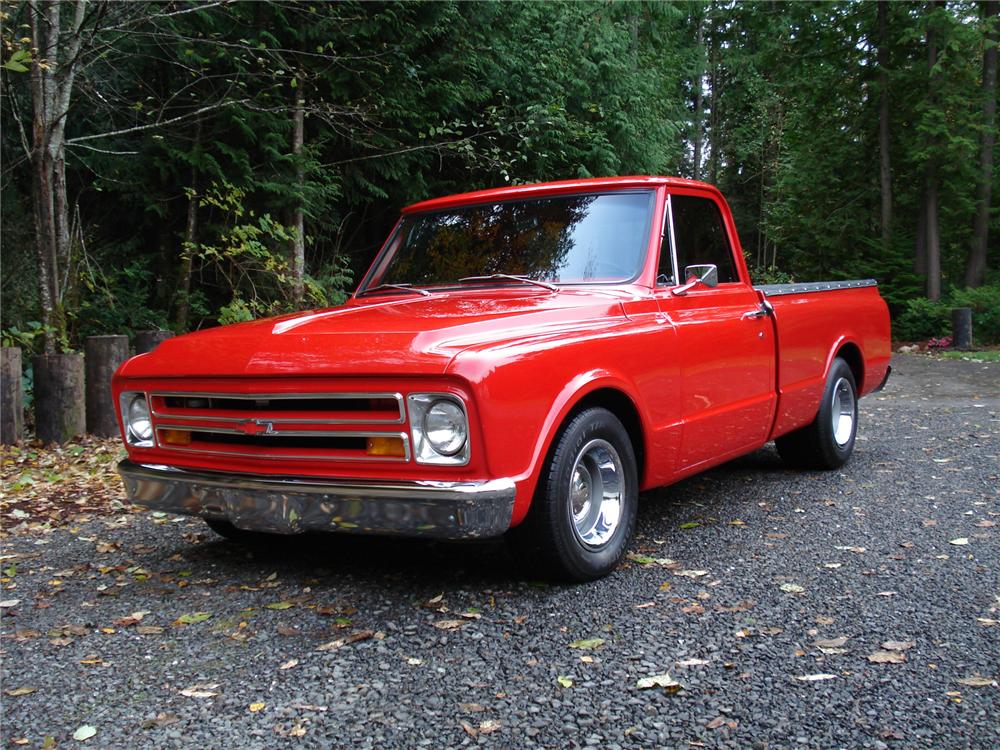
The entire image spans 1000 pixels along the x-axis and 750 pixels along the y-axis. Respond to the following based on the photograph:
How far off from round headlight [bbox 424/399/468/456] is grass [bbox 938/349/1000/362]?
14.5 m

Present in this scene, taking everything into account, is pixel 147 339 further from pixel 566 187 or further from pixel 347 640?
pixel 347 640

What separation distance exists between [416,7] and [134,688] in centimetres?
1041

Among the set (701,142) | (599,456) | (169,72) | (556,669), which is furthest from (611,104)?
(701,142)

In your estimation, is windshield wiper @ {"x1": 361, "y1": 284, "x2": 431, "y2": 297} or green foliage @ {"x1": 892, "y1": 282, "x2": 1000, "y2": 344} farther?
green foliage @ {"x1": 892, "y1": 282, "x2": 1000, "y2": 344}

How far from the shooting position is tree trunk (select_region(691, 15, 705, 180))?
31.0 meters

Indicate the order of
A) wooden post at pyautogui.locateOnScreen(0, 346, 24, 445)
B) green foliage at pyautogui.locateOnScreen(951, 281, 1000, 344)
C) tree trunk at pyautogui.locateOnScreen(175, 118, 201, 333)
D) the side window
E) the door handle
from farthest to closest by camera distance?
green foliage at pyautogui.locateOnScreen(951, 281, 1000, 344) → tree trunk at pyautogui.locateOnScreen(175, 118, 201, 333) → wooden post at pyautogui.locateOnScreen(0, 346, 24, 445) → the door handle → the side window

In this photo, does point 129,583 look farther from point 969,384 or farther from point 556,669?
point 969,384

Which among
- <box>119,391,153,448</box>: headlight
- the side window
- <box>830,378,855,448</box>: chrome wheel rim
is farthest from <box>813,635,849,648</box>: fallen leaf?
<box>830,378,855,448</box>: chrome wheel rim

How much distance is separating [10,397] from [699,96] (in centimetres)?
2958

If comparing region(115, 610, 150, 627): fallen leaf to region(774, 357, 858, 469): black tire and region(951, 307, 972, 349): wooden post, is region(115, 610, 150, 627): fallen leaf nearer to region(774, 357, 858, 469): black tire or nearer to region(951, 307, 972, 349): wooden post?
region(774, 357, 858, 469): black tire

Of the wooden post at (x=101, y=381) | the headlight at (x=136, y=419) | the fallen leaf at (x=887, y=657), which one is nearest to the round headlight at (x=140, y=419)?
the headlight at (x=136, y=419)

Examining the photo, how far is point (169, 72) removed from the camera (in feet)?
40.3

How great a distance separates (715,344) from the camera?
487cm

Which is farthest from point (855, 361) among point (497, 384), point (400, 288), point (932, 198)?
point (932, 198)
